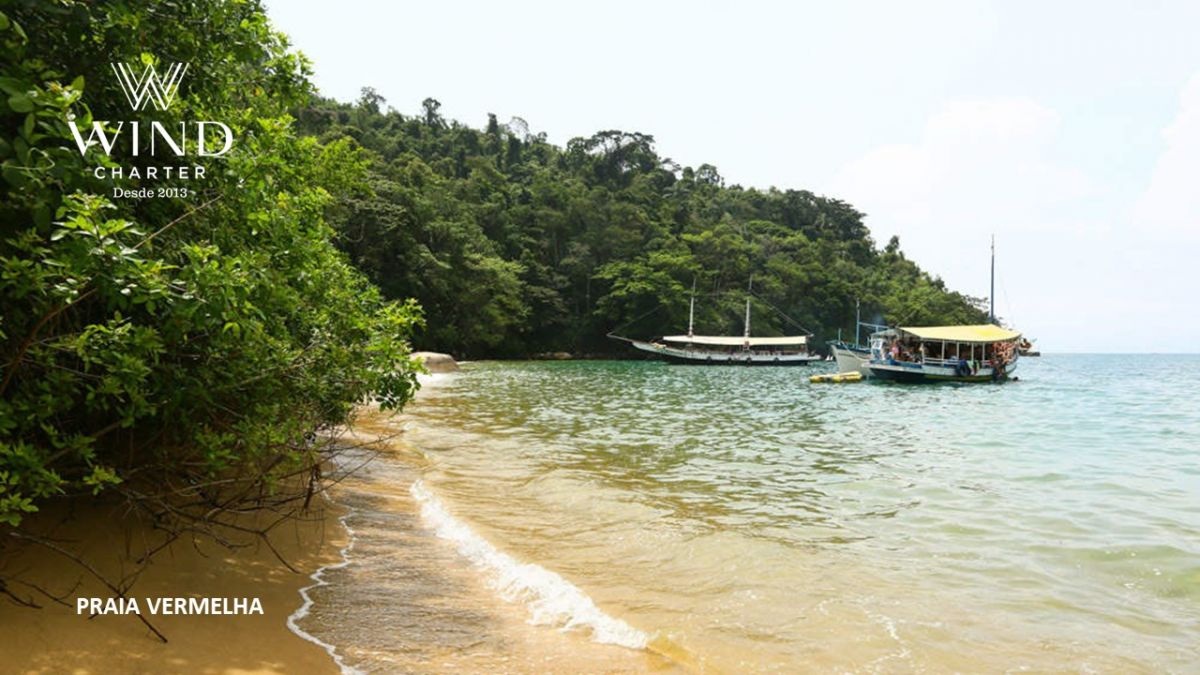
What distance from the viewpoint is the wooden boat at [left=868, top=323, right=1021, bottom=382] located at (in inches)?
1371

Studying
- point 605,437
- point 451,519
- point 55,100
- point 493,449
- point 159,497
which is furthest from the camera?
point 605,437

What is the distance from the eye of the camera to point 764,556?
6.08m

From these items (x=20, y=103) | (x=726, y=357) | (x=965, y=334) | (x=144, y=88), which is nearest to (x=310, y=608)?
(x=20, y=103)

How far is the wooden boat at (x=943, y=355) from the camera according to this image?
3481 cm

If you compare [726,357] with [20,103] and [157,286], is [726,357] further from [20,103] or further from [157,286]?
[20,103]

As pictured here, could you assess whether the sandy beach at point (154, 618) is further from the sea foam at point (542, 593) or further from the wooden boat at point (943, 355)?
the wooden boat at point (943, 355)

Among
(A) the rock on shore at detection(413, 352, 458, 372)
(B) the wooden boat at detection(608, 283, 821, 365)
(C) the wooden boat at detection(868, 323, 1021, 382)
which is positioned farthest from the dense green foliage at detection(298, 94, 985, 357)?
(C) the wooden boat at detection(868, 323, 1021, 382)

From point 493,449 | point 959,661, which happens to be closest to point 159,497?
point 959,661

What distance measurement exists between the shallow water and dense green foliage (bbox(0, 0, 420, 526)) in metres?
1.47

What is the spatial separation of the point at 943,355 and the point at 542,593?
3630 centimetres

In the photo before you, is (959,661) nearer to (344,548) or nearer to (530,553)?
(530,553)

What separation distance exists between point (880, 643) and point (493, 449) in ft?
27.6

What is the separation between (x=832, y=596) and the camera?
5.21 meters

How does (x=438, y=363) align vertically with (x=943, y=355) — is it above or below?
below
